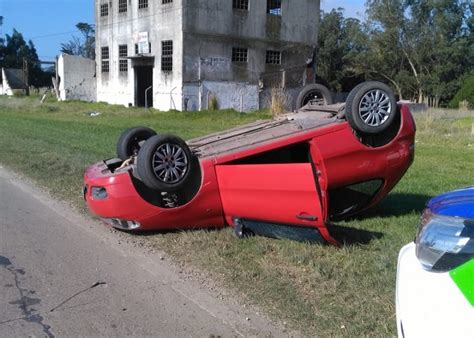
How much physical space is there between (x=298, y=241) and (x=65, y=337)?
2.54 metres

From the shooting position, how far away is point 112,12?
40.6 m

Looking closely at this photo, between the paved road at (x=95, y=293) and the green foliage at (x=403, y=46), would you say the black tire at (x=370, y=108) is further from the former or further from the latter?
the green foliage at (x=403, y=46)

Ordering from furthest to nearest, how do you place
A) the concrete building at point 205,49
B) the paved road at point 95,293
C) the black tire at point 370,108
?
the concrete building at point 205,49, the black tire at point 370,108, the paved road at point 95,293

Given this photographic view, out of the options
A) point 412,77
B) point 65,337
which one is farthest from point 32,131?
point 412,77

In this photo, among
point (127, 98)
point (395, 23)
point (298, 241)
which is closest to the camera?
point (298, 241)

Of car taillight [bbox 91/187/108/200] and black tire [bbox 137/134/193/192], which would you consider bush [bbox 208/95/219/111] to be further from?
black tire [bbox 137/134/193/192]

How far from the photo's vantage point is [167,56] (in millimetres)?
34750

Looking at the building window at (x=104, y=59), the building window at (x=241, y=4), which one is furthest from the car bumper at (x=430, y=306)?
the building window at (x=104, y=59)

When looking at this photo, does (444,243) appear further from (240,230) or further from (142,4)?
(142,4)

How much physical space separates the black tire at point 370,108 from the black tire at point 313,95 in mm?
1666

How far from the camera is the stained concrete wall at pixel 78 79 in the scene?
45375 millimetres

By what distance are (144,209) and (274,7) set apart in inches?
1335

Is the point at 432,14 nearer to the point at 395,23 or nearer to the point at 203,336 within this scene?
the point at 395,23

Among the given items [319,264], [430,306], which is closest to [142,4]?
[319,264]
